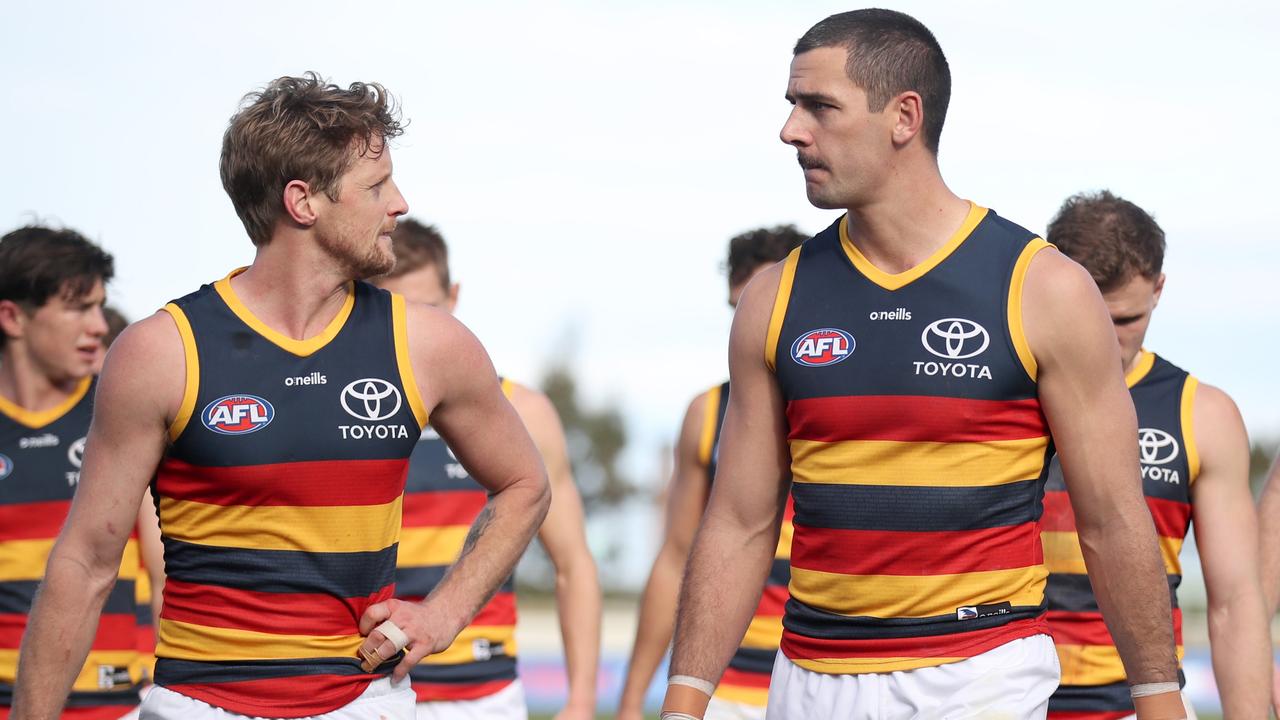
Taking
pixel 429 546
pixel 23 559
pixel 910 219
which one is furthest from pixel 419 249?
pixel 910 219

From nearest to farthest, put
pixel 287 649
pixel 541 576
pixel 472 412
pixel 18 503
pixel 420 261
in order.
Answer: pixel 287 649
pixel 472 412
pixel 18 503
pixel 420 261
pixel 541 576

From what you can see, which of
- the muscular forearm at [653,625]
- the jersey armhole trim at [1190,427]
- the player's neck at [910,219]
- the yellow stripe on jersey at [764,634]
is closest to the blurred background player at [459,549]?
the muscular forearm at [653,625]

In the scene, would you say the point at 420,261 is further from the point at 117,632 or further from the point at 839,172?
the point at 839,172

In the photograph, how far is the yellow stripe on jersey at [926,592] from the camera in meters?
4.35

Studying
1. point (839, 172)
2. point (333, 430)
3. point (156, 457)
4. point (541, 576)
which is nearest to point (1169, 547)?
point (839, 172)

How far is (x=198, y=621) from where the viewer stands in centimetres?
429

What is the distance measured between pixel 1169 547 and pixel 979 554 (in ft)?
5.89

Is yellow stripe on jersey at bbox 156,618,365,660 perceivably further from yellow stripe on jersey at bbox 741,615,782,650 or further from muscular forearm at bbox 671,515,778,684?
yellow stripe on jersey at bbox 741,615,782,650

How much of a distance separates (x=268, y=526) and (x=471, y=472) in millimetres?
741

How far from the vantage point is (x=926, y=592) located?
4348 mm

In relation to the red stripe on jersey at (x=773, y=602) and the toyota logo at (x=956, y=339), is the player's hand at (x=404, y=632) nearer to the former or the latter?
the toyota logo at (x=956, y=339)

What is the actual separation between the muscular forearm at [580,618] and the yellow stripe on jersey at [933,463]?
305cm

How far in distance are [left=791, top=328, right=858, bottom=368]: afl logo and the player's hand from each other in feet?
4.08

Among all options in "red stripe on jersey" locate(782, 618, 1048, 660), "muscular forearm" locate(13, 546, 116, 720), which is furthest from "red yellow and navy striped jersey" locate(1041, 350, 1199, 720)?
"muscular forearm" locate(13, 546, 116, 720)
